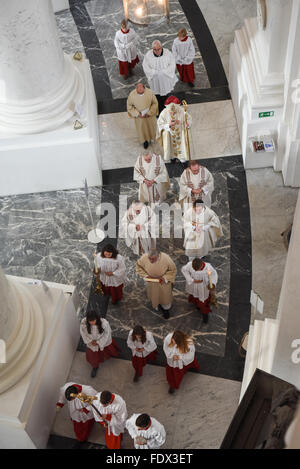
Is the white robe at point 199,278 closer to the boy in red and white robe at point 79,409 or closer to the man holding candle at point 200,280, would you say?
the man holding candle at point 200,280

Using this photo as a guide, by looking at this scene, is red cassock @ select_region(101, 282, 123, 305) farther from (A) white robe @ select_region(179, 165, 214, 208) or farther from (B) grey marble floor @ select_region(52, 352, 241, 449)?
(A) white robe @ select_region(179, 165, 214, 208)

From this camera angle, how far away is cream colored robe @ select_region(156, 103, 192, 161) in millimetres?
9008

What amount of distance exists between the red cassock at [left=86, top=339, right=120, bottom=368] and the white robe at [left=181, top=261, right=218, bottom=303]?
3.86ft

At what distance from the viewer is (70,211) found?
9.20 metres

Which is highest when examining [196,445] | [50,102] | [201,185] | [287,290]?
[287,290]

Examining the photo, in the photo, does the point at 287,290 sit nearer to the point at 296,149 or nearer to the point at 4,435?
the point at 4,435

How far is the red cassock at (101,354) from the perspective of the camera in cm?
717

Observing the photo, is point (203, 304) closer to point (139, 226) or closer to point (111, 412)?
point (139, 226)

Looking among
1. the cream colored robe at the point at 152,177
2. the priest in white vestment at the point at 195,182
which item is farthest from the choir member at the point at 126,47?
the priest in white vestment at the point at 195,182

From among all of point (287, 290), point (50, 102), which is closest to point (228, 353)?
point (287, 290)

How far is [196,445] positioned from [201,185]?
11.3 feet

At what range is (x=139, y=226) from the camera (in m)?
8.06

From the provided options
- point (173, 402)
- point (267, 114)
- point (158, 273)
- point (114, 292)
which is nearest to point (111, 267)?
point (114, 292)

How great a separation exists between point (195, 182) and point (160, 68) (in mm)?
2754
